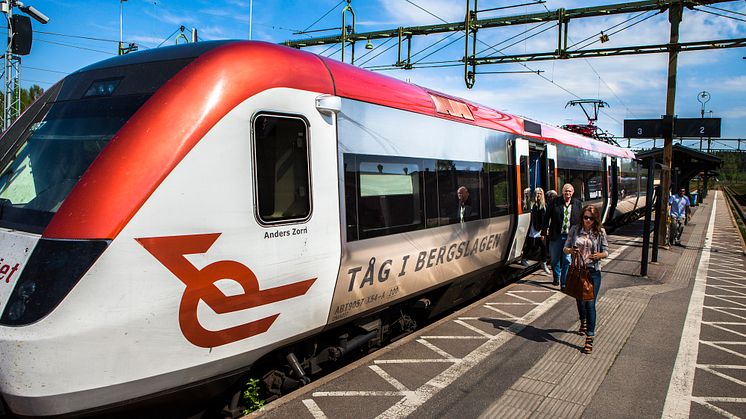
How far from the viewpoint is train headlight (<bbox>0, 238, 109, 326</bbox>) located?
281 cm

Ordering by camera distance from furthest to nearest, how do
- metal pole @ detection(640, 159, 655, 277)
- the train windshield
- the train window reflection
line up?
metal pole @ detection(640, 159, 655, 277) → the train window reflection → the train windshield

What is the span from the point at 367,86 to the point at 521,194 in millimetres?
4835

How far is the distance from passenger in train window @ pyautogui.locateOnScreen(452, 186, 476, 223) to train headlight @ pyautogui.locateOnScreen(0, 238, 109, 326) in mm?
4382

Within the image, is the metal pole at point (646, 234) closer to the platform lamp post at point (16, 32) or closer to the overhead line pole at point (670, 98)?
the overhead line pole at point (670, 98)

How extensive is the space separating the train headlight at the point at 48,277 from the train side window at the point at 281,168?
115cm

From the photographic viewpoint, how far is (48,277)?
286cm

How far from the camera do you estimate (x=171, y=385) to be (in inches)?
129

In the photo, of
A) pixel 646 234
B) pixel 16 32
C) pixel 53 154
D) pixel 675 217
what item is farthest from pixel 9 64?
pixel 675 217

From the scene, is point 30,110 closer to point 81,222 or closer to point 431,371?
point 81,222

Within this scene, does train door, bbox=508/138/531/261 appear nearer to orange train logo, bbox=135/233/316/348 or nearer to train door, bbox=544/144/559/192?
train door, bbox=544/144/559/192

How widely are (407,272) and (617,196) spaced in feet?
47.8

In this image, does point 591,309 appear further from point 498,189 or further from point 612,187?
point 612,187

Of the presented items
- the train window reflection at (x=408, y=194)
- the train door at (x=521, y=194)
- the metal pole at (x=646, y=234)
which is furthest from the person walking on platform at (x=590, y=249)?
the metal pole at (x=646, y=234)

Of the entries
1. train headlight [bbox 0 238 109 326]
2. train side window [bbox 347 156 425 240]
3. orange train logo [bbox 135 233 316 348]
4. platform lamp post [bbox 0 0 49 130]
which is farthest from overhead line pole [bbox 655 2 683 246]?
platform lamp post [bbox 0 0 49 130]
